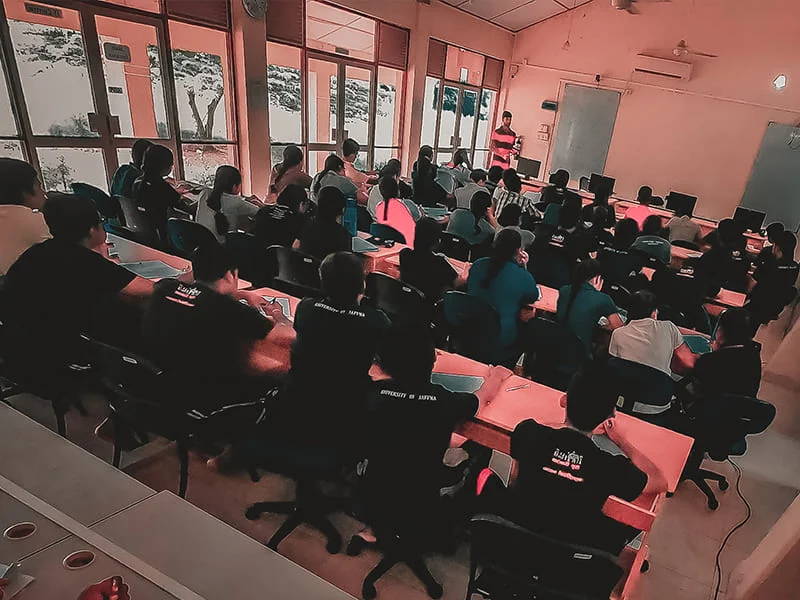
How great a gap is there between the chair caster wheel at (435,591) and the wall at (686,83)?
9.56 metres

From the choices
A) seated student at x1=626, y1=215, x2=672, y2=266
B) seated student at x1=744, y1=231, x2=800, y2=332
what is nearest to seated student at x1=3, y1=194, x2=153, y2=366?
seated student at x1=626, y1=215, x2=672, y2=266

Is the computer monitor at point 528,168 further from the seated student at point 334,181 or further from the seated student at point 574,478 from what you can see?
the seated student at point 574,478

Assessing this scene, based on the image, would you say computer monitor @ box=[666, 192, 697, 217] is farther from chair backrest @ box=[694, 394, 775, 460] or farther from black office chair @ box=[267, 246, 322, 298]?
black office chair @ box=[267, 246, 322, 298]

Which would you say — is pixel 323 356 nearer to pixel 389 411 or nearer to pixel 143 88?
pixel 389 411

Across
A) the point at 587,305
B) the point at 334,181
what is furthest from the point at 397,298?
the point at 334,181

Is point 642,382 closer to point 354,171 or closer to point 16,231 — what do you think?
point 16,231

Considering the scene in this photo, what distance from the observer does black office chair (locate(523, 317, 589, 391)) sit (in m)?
2.76

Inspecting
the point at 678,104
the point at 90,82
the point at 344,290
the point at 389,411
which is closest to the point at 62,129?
the point at 90,82

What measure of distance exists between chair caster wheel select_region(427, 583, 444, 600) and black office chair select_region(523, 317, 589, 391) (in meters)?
1.19

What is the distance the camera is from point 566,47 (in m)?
9.84

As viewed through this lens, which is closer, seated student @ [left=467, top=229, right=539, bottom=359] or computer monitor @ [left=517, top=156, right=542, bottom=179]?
seated student @ [left=467, top=229, right=539, bottom=359]

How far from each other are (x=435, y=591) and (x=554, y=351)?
1.43 metres

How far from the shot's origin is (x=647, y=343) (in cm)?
245

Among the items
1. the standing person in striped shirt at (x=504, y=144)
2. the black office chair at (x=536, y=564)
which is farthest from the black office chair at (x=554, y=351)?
the standing person in striped shirt at (x=504, y=144)
